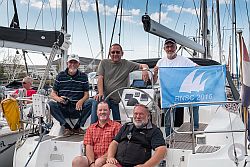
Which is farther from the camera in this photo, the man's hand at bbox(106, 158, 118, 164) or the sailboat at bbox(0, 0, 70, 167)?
the sailboat at bbox(0, 0, 70, 167)

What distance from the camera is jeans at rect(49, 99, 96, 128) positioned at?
5520mm

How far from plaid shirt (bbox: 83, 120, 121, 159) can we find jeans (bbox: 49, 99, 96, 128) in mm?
780

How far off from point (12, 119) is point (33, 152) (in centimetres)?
92

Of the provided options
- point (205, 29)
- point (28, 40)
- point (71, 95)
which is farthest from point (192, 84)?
point (205, 29)

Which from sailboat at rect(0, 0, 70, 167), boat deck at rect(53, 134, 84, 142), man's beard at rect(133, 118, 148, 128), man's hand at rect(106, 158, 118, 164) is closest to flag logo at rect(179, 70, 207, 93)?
man's beard at rect(133, 118, 148, 128)

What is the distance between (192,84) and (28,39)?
334 centimetres

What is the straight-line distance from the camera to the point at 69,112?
5641 mm

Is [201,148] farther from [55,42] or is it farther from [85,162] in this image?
[55,42]

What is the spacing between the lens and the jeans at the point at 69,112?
5.52 meters

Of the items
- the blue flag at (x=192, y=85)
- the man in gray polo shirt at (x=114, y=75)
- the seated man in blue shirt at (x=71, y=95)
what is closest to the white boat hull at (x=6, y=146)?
the seated man in blue shirt at (x=71, y=95)

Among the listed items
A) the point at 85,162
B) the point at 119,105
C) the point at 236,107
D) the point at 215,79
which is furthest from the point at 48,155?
the point at 236,107

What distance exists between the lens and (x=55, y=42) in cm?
653

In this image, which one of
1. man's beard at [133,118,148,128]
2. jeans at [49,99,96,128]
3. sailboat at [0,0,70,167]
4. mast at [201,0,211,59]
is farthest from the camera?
mast at [201,0,211,59]

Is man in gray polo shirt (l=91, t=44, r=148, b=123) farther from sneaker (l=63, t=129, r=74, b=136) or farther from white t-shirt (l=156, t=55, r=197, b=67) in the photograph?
sneaker (l=63, t=129, r=74, b=136)
